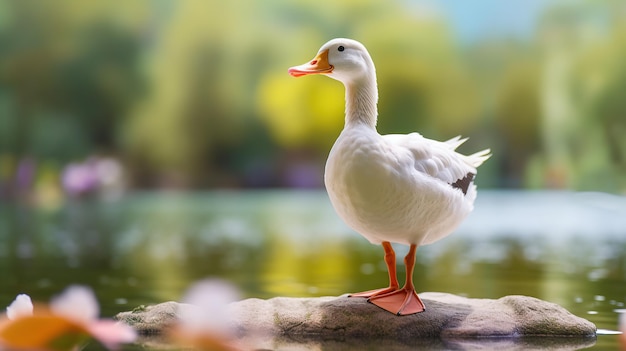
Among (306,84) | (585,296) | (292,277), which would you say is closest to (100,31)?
(306,84)

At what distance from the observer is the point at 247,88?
6.86 meters

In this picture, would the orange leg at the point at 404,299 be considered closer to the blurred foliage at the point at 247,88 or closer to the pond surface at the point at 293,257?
the pond surface at the point at 293,257

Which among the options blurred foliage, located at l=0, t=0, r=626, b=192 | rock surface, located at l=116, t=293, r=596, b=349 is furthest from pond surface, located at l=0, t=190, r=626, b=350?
A: blurred foliage, located at l=0, t=0, r=626, b=192

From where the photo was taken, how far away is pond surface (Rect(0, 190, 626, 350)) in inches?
69.9

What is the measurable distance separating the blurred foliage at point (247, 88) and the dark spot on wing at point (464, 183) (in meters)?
4.84

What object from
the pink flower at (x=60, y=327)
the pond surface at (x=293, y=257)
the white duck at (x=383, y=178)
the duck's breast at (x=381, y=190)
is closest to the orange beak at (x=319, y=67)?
the white duck at (x=383, y=178)

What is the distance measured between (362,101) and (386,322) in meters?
0.36

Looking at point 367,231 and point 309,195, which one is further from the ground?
point 309,195

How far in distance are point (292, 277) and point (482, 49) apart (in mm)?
5020

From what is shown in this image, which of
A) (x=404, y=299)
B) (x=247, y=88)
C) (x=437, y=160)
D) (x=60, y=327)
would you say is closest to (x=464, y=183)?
(x=437, y=160)

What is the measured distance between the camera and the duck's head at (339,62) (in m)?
1.29

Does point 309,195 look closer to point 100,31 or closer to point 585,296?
point 100,31

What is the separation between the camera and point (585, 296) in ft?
5.53

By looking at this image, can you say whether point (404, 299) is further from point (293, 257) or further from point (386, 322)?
point (293, 257)
